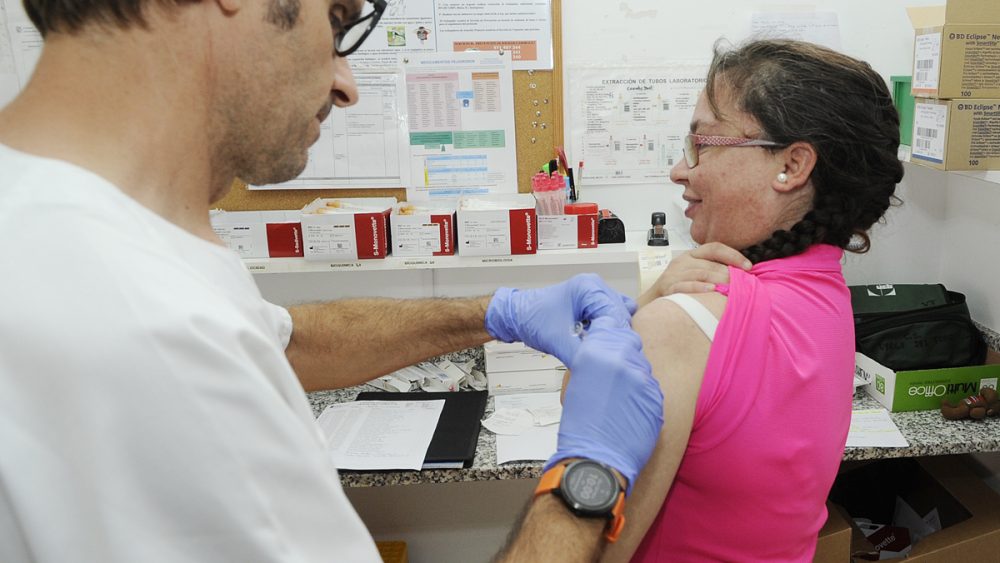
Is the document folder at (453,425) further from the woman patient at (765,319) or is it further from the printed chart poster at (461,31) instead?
the printed chart poster at (461,31)

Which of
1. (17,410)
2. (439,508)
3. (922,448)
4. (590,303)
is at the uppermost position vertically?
(17,410)

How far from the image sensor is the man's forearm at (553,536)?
3.04 ft

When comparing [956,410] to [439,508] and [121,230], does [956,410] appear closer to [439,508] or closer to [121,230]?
[439,508]

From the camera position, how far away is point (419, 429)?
6.65ft

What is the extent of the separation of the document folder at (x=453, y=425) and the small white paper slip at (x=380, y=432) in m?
0.02

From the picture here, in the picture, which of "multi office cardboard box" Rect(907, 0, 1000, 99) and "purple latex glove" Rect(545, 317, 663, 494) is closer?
"purple latex glove" Rect(545, 317, 663, 494)

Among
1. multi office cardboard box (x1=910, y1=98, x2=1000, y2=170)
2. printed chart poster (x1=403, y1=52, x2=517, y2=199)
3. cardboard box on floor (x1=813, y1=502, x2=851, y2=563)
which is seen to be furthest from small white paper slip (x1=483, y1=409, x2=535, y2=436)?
multi office cardboard box (x1=910, y1=98, x2=1000, y2=170)

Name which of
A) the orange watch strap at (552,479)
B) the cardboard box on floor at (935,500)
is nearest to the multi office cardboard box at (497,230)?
the orange watch strap at (552,479)

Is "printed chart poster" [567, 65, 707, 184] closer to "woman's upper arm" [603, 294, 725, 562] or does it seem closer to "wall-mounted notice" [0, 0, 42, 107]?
"woman's upper arm" [603, 294, 725, 562]

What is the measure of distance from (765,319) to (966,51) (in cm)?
118

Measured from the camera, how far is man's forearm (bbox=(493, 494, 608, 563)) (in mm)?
927

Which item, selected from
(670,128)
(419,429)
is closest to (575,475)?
(419,429)

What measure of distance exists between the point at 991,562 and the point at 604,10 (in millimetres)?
1907

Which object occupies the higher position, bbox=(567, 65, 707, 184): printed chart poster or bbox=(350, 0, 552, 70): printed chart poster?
bbox=(350, 0, 552, 70): printed chart poster
